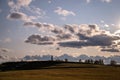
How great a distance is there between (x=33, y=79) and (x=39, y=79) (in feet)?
4.61

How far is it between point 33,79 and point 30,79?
713 mm

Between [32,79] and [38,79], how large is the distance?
141 centimetres

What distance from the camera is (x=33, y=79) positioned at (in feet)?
212

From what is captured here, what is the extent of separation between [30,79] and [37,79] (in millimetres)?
1639

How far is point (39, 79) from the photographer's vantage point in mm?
64812

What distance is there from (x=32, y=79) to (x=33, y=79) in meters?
0.25

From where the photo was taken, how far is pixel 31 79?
64812 mm

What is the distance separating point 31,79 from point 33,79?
1.57 ft

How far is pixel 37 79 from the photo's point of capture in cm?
6488

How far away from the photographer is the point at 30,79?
64.8 meters

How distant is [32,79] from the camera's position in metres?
64.8

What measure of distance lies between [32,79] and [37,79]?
1170 mm
